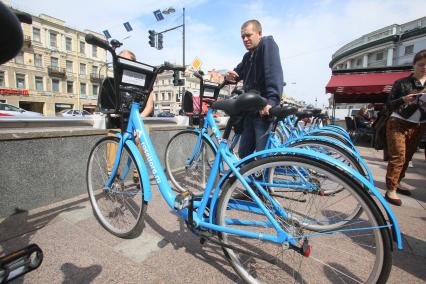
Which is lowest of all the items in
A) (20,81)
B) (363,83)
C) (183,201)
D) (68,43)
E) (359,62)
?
(183,201)

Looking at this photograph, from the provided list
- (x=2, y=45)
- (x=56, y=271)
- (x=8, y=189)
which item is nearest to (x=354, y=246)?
(x=56, y=271)

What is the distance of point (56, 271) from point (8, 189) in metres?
1.23

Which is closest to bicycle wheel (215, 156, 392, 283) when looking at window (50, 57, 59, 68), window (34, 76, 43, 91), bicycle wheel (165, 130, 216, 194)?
bicycle wheel (165, 130, 216, 194)

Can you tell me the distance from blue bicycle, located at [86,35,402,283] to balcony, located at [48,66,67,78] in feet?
128

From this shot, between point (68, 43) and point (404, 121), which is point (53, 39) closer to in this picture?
point (68, 43)

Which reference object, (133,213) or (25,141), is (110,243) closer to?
(133,213)

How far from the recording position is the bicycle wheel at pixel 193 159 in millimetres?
3275

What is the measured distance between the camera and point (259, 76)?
2.58 m

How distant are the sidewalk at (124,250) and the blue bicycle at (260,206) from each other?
14 cm

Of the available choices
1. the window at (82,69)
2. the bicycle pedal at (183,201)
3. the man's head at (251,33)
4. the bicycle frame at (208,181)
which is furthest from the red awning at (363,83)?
the window at (82,69)

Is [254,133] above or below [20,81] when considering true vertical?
below

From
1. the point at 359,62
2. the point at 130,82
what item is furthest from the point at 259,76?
the point at 359,62

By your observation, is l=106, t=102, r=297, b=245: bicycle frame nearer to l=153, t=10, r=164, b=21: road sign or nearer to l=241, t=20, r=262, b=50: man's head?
l=241, t=20, r=262, b=50: man's head

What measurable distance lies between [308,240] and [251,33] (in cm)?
203
